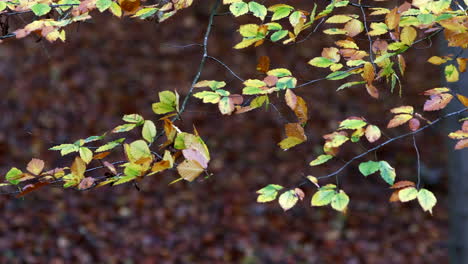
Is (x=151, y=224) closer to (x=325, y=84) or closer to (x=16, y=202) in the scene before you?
(x=16, y=202)

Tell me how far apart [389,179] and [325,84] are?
609 cm

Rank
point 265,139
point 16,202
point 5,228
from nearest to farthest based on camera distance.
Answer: point 5,228 → point 16,202 → point 265,139

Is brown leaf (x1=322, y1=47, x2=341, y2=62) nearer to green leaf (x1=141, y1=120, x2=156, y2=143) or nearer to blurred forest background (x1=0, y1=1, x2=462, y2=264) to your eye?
green leaf (x1=141, y1=120, x2=156, y2=143)

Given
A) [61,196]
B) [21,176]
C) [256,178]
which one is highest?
[21,176]

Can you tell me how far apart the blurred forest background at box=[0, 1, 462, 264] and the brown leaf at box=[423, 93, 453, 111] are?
217 cm

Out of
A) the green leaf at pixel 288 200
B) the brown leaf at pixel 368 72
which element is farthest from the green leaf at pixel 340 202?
the brown leaf at pixel 368 72

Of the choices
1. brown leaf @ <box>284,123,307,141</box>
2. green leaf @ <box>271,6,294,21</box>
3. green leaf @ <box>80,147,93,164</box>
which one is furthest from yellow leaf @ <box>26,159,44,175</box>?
green leaf @ <box>271,6,294,21</box>

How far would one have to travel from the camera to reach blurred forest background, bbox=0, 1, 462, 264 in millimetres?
4891

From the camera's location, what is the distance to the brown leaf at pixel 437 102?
175 centimetres

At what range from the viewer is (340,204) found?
5.20ft

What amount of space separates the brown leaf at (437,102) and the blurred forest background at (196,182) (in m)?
2.17

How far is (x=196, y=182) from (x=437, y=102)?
14.1ft

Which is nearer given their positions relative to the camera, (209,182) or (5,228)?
(5,228)

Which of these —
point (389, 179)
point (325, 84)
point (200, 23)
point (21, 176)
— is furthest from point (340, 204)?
point (200, 23)
